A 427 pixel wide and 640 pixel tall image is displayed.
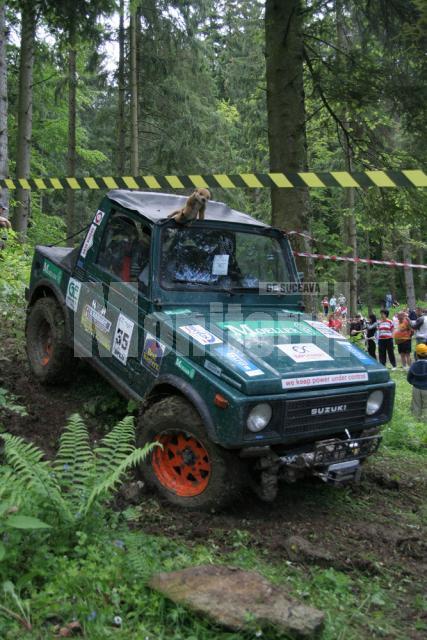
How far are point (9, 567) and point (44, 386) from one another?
3641mm

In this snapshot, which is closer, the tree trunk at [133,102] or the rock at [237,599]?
the rock at [237,599]

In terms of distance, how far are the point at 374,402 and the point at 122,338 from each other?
7.49ft

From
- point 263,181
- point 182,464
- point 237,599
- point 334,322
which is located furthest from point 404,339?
point 237,599

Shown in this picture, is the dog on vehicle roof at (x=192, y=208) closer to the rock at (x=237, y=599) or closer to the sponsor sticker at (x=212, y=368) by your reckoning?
the sponsor sticker at (x=212, y=368)

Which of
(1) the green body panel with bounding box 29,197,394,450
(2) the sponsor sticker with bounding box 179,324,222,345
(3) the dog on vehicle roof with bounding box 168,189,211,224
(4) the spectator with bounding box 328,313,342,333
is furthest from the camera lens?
(4) the spectator with bounding box 328,313,342,333

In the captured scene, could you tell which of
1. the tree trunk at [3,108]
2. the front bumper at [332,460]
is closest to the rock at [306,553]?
the front bumper at [332,460]

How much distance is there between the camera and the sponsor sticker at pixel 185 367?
4.41 metres

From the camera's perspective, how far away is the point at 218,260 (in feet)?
17.9

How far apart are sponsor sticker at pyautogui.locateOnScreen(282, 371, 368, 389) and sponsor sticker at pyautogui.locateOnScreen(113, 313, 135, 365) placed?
5.29ft

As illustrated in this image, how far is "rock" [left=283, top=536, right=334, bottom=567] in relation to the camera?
378 cm

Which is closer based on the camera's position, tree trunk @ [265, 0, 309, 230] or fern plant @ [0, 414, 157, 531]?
fern plant @ [0, 414, 157, 531]

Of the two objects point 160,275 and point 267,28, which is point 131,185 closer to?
point 160,275

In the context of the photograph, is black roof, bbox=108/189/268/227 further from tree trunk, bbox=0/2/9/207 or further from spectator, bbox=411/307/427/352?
spectator, bbox=411/307/427/352

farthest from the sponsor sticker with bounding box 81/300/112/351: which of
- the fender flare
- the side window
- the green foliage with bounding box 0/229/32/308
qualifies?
the green foliage with bounding box 0/229/32/308
